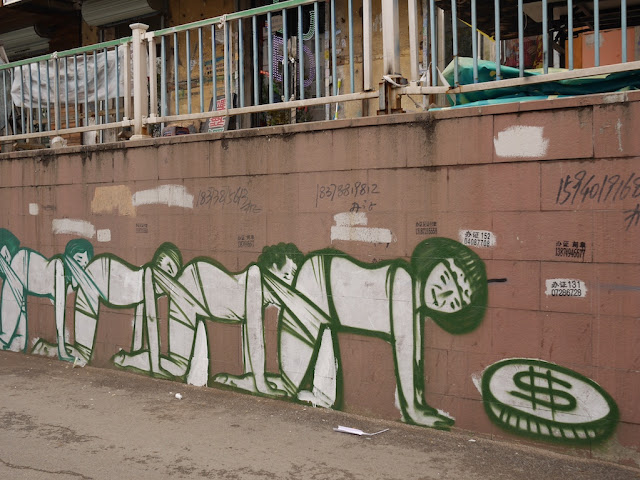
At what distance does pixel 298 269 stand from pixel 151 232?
66.6 inches

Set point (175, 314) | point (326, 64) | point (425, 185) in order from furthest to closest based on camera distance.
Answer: point (326, 64) < point (175, 314) < point (425, 185)

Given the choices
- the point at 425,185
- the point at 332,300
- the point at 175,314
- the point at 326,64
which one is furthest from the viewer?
the point at 326,64

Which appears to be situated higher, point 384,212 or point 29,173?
point 29,173

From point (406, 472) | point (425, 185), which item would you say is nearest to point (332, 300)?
point (425, 185)

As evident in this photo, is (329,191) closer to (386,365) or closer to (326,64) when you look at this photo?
(386,365)

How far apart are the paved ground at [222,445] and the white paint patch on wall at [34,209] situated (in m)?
2.13

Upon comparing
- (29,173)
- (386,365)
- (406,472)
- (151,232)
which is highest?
(29,173)

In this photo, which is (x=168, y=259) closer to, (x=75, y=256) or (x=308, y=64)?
(x=75, y=256)

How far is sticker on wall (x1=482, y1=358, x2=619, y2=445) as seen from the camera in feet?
13.0

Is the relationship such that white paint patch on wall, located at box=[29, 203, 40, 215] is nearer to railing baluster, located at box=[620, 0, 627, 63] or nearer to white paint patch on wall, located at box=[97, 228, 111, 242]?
white paint patch on wall, located at box=[97, 228, 111, 242]

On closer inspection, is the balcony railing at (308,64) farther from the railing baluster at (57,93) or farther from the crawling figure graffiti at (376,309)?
the crawling figure graffiti at (376,309)

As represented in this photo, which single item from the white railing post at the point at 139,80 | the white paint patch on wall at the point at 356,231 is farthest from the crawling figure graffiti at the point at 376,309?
the white railing post at the point at 139,80

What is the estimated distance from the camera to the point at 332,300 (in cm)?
506

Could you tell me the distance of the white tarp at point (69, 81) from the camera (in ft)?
22.9
